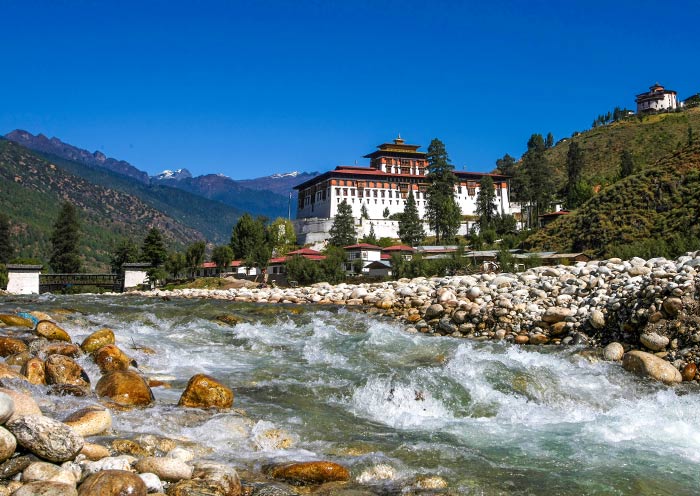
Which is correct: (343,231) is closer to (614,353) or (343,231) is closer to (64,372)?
(614,353)

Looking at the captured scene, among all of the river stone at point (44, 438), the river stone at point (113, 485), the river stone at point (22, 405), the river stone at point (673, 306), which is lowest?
the river stone at point (113, 485)

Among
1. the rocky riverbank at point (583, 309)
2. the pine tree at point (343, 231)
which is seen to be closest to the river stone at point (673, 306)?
the rocky riverbank at point (583, 309)

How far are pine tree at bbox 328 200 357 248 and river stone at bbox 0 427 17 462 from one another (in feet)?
222

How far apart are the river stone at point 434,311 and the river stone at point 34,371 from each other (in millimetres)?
13239

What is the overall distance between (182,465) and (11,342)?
5.49m

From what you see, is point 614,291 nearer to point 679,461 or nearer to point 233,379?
point 679,461

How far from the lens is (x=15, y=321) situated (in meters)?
11.8

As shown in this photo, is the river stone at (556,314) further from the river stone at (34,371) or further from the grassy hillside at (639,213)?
the grassy hillside at (639,213)

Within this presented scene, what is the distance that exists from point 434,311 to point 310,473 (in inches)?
546

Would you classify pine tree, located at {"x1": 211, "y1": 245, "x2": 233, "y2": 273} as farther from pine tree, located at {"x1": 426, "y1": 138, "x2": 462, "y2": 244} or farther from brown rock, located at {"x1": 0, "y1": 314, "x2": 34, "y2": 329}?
brown rock, located at {"x1": 0, "y1": 314, "x2": 34, "y2": 329}

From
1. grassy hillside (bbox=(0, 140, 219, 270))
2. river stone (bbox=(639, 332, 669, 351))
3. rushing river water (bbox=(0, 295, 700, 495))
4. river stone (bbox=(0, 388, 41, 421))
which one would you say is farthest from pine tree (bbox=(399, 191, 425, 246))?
grassy hillside (bbox=(0, 140, 219, 270))

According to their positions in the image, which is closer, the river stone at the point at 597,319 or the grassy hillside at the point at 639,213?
the river stone at the point at 597,319

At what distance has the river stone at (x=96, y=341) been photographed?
9.70m

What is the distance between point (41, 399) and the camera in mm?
6777
